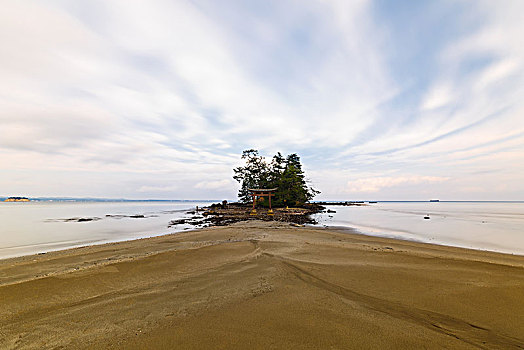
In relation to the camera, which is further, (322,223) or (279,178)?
(279,178)

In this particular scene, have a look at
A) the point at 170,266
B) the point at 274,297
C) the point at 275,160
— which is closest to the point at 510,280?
the point at 274,297

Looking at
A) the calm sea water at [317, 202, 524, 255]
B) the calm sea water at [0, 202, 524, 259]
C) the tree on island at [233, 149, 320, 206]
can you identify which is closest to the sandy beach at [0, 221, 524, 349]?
the calm sea water at [0, 202, 524, 259]

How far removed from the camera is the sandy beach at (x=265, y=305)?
2.79 meters

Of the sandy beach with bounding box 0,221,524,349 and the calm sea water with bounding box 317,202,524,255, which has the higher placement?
the sandy beach with bounding box 0,221,524,349

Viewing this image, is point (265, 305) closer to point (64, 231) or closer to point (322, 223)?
point (322, 223)

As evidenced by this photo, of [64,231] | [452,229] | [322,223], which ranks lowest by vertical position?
[452,229]

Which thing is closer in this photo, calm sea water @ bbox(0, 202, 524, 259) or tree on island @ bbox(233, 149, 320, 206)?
calm sea water @ bbox(0, 202, 524, 259)

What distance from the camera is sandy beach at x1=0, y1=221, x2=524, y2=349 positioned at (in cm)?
279

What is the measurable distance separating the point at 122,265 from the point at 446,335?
6.69 metres

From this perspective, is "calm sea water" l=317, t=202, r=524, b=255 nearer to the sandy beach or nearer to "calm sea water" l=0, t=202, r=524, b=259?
"calm sea water" l=0, t=202, r=524, b=259

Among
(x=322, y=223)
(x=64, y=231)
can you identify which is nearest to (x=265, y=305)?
(x=322, y=223)

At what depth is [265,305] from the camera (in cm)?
369

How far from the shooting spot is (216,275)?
526 cm

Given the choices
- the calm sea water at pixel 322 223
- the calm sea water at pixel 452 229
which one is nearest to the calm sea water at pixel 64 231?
the calm sea water at pixel 322 223
